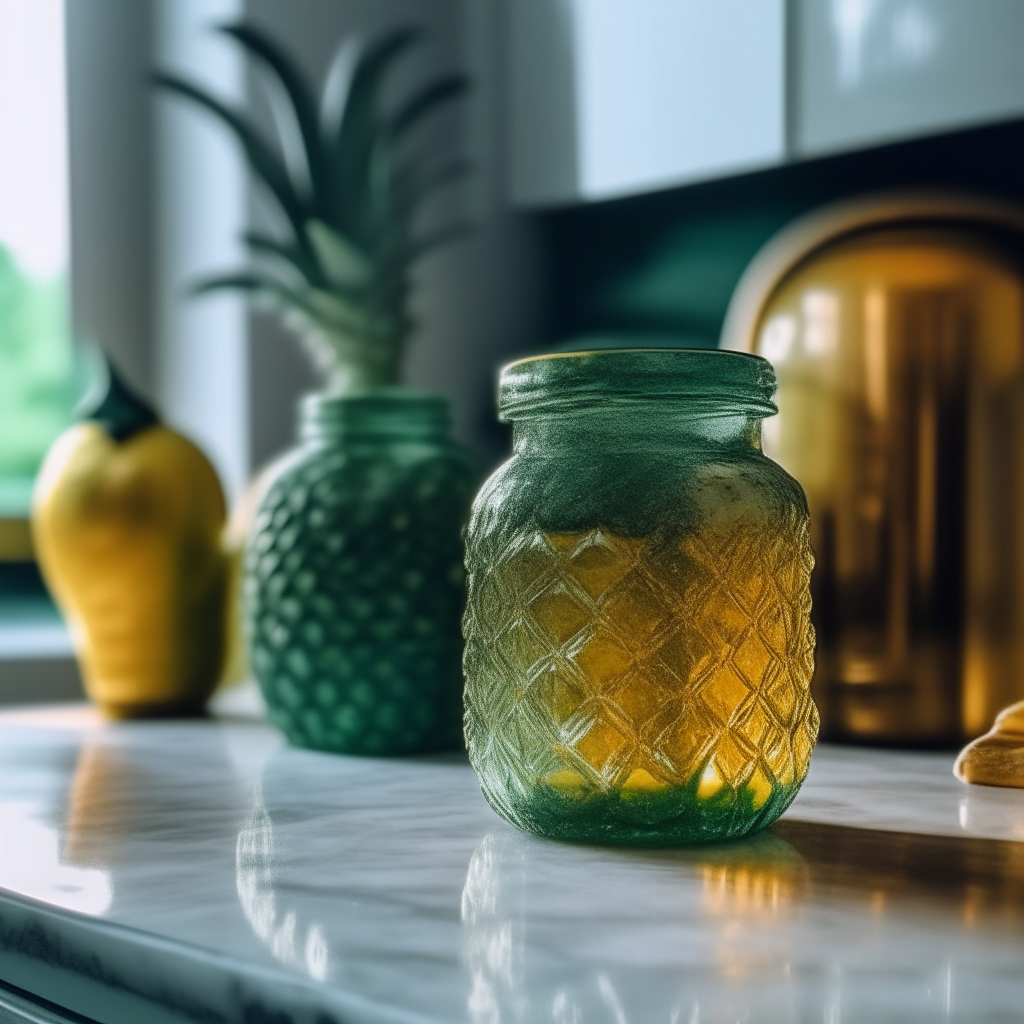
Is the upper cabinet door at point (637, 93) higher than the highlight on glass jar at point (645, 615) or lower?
higher

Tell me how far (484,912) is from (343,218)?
2.47ft

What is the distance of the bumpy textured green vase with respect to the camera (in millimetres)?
809

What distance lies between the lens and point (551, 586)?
1.81ft

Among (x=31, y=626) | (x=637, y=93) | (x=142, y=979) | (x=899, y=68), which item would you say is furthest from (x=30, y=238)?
(x=142, y=979)

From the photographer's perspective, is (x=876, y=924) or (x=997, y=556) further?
(x=997, y=556)

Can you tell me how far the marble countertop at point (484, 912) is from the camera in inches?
14.3

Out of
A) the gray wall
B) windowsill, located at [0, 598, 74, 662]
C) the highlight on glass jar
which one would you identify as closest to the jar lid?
the highlight on glass jar

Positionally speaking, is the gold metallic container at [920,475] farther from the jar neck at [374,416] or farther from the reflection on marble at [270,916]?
the reflection on marble at [270,916]

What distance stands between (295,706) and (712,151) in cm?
56

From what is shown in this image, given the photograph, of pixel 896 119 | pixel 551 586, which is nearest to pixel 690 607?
pixel 551 586

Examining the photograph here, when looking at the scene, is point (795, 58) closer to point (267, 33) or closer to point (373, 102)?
point (373, 102)

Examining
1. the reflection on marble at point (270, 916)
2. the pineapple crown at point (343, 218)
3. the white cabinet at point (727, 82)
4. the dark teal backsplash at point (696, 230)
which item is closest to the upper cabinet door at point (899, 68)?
the white cabinet at point (727, 82)

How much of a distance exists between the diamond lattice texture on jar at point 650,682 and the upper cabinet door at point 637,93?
571 mm

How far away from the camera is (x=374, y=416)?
0.87m
